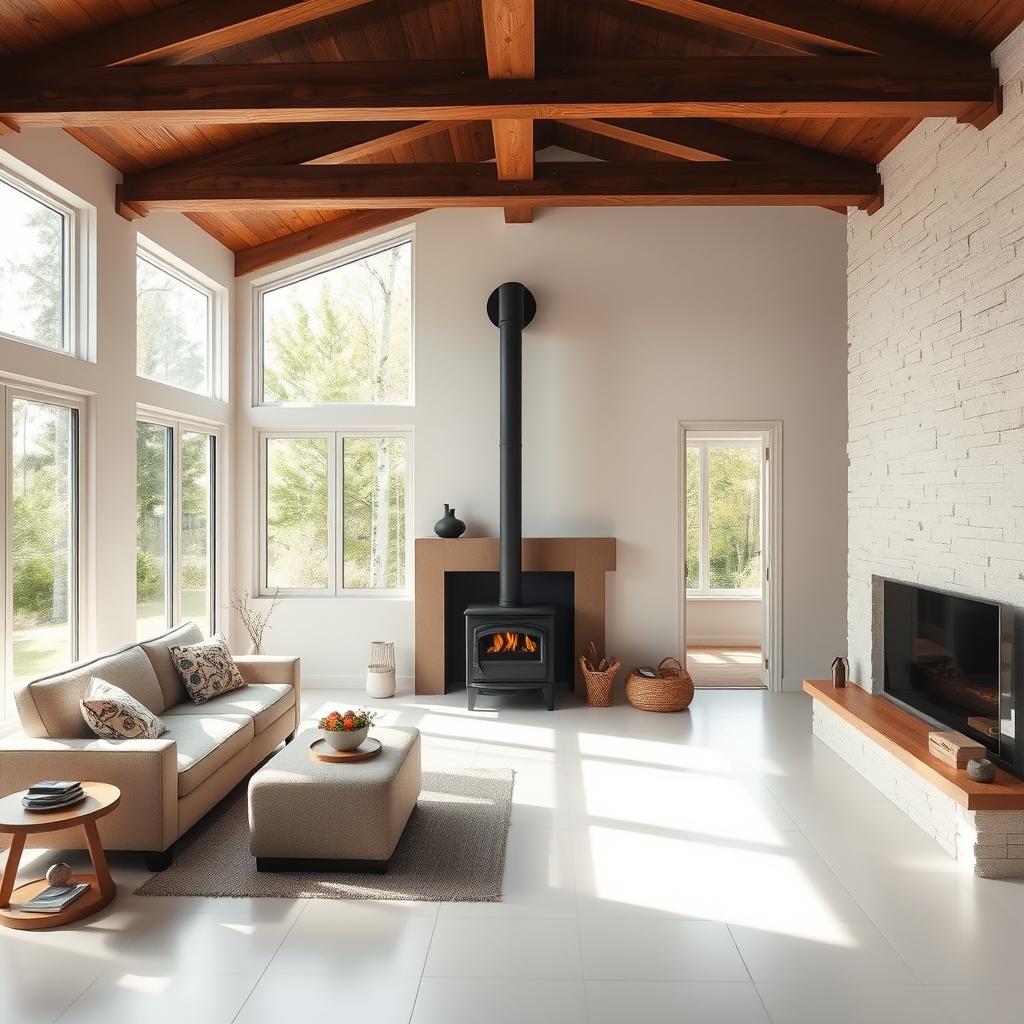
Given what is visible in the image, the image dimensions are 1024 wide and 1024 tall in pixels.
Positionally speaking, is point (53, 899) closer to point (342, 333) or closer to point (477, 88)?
point (477, 88)

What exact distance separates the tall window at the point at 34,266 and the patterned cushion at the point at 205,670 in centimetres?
189

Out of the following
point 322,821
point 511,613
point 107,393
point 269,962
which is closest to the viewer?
point 269,962

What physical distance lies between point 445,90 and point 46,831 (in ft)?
11.8

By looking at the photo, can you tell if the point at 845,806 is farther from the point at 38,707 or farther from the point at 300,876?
the point at 38,707

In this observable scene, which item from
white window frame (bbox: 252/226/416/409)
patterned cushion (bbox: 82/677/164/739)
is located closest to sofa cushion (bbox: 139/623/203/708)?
patterned cushion (bbox: 82/677/164/739)

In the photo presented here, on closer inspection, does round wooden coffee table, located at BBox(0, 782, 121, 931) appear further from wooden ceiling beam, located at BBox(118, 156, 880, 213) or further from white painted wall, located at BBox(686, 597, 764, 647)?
white painted wall, located at BBox(686, 597, 764, 647)

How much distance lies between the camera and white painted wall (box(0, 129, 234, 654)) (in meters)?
4.61

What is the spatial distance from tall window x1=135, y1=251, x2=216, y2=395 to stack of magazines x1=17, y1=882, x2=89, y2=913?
3496 millimetres

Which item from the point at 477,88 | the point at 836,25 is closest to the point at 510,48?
the point at 477,88

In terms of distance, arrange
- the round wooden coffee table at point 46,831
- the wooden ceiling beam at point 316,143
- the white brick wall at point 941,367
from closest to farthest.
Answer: the round wooden coffee table at point 46,831, the white brick wall at point 941,367, the wooden ceiling beam at point 316,143

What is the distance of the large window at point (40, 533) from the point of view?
418 cm

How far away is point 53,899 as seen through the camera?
3.02m

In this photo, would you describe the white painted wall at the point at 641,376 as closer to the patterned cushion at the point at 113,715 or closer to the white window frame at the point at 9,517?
the white window frame at the point at 9,517

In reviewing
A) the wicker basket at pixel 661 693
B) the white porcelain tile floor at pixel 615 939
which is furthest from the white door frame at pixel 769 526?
the white porcelain tile floor at pixel 615 939
